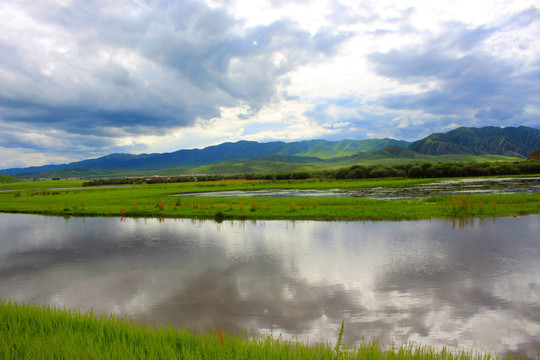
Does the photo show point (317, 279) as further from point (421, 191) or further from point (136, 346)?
point (421, 191)

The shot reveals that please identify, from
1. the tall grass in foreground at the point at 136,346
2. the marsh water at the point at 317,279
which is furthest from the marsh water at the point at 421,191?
the tall grass in foreground at the point at 136,346

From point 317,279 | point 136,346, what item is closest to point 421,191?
point 317,279

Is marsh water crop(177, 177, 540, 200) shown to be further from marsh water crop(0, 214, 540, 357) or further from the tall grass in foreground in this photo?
the tall grass in foreground

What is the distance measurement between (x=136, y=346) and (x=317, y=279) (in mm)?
7871

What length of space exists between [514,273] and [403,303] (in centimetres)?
606

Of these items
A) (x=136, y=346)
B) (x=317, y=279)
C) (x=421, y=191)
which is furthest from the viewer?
(x=421, y=191)

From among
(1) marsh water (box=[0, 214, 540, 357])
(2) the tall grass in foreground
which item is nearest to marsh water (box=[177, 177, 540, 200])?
(1) marsh water (box=[0, 214, 540, 357])

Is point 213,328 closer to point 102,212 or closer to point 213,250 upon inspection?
point 213,250

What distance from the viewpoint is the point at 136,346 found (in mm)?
7121

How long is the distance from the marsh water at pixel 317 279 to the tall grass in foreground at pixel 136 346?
1.75 meters

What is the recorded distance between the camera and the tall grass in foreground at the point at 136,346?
654cm

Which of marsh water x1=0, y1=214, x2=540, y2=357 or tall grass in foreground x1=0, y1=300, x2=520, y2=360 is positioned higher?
tall grass in foreground x1=0, y1=300, x2=520, y2=360

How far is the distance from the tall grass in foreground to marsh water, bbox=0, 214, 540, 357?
68.9 inches

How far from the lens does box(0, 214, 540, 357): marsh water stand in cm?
927
